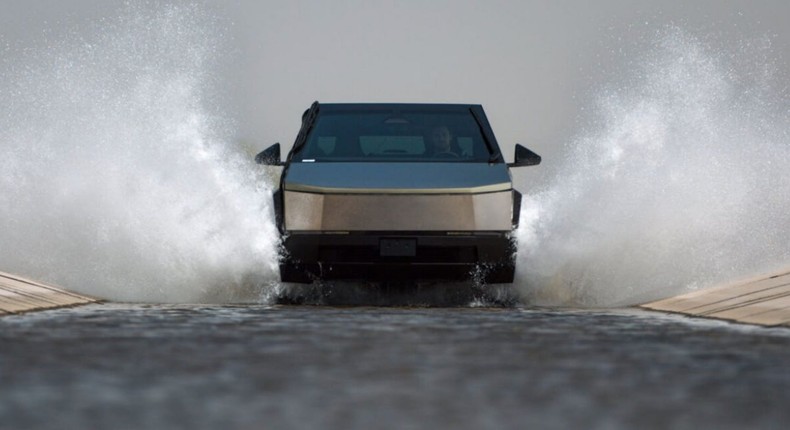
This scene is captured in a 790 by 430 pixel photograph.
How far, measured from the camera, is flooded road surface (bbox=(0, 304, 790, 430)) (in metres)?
6.55

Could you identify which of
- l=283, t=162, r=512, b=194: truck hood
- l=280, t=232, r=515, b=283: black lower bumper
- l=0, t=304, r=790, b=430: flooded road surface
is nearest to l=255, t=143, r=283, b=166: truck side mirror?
l=283, t=162, r=512, b=194: truck hood

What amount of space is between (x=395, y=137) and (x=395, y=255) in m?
1.83

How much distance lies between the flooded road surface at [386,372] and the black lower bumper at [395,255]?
1228 mm

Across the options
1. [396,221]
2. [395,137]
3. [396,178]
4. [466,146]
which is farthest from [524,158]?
[396,221]

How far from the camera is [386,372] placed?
323 inches

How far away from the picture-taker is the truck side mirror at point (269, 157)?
48.5ft

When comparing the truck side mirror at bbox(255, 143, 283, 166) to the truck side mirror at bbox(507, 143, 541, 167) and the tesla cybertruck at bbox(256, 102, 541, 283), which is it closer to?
the tesla cybertruck at bbox(256, 102, 541, 283)

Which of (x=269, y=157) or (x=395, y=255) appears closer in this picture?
(x=395, y=255)

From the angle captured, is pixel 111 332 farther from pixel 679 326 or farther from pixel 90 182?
pixel 90 182

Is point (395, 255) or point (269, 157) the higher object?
point (269, 157)

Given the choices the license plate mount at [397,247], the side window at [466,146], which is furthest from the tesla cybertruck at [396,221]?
the side window at [466,146]

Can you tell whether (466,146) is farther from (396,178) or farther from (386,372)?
(386,372)

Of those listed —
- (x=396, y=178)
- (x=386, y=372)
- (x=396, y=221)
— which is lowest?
(x=386, y=372)

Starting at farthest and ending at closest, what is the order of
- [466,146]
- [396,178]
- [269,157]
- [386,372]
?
[466,146] < [269,157] < [396,178] < [386,372]
